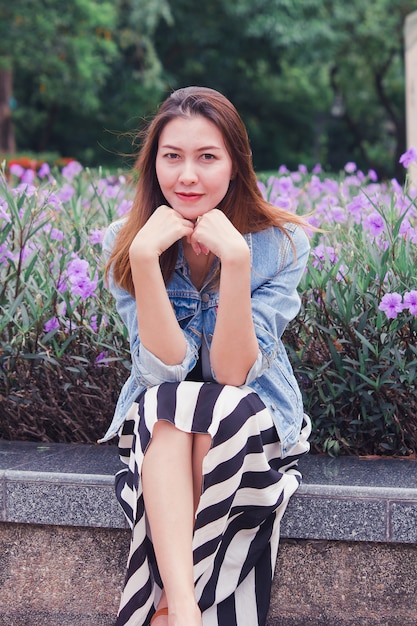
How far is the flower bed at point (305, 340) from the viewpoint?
247 centimetres

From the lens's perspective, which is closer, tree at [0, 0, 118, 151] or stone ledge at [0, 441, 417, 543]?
stone ledge at [0, 441, 417, 543]

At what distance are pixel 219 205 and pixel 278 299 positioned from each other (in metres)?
0.29

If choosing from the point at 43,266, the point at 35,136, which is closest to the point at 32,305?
the point at 43,266

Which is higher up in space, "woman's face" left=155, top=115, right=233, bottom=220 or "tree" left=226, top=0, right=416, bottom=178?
"tree" left=226, top=0, right=416, bottom=178

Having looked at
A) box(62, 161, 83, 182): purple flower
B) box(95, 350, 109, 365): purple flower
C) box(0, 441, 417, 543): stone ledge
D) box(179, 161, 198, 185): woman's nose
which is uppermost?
box(62, 161, 83, 182): purple flower

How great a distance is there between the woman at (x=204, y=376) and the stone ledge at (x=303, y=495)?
0.08 m

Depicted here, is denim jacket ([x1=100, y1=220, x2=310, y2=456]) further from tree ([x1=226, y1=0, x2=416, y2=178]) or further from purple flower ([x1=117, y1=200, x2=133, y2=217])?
tree ([x1=226, y1=0, x2=416, y2=178])

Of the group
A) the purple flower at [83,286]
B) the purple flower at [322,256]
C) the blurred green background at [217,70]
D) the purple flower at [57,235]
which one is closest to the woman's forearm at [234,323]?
the purple flower at [83,286]

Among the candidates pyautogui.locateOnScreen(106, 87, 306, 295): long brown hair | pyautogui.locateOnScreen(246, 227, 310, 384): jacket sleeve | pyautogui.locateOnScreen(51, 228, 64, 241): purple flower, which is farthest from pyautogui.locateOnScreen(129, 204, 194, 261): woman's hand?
pyautogui.locateOnScreen(51, 228, 64, 241): purple flower

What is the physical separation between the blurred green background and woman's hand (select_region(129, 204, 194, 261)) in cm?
1080

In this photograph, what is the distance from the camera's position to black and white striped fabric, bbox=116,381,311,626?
196 centimetres

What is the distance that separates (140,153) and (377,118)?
79.7ft

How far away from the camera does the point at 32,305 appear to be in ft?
8.70

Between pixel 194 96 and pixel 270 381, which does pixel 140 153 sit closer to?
pixel 194 96
